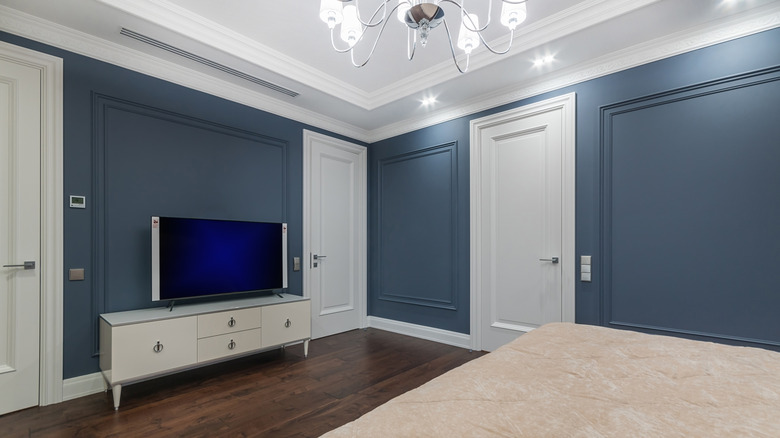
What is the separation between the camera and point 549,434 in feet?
2.86

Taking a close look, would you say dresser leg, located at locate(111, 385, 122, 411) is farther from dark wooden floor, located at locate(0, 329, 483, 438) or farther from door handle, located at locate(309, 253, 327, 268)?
door handle, located at locate(309, 253, 327, 268)

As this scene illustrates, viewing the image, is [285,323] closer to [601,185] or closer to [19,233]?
[19,233]

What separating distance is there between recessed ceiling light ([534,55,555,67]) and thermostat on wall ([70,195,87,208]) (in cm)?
375

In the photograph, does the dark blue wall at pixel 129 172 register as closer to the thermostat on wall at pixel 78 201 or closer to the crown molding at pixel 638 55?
the thermostat on wall at pixel 78 201

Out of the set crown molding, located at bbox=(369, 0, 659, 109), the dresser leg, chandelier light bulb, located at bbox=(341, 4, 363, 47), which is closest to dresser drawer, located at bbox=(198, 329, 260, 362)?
the dresser leg

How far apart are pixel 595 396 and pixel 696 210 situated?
7.38ft

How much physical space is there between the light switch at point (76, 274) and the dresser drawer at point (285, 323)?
4.41ft

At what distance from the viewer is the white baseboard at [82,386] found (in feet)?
8.46

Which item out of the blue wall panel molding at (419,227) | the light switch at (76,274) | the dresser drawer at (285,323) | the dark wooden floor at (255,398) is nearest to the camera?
the dark wooden floor at (255,398)

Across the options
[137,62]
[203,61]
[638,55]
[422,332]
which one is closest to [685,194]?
[638,55]

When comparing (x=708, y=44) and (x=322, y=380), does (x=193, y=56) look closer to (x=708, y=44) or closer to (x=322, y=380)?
(x=322, y=380)

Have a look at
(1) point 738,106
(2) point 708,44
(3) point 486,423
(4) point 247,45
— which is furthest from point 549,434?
(4) point 247,45

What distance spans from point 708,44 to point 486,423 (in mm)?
3176

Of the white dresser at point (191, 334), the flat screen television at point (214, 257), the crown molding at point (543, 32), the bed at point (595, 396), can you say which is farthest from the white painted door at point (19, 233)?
the crown molding at point (543, 32)
